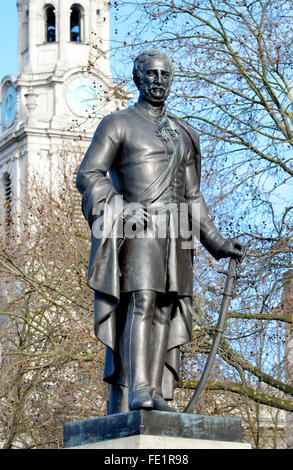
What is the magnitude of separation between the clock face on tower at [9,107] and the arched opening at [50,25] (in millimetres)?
3294

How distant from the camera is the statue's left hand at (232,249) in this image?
8.84 meters

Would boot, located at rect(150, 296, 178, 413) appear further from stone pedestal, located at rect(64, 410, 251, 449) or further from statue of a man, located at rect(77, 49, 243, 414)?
stone pedestal, located at rect(64, 410, 251, 449)

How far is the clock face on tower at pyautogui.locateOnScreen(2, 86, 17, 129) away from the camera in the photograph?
66.6 m

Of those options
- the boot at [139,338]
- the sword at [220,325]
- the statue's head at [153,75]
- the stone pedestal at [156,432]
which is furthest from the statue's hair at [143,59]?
the stone pedestal at [156,432]

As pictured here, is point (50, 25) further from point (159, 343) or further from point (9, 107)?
point (159, 343)

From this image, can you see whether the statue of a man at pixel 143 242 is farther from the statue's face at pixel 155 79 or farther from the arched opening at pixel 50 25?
the arched opening at pixel 50 25

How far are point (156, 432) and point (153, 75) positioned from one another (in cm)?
244

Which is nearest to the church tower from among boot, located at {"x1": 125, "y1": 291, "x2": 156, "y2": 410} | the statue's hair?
the statue's hair

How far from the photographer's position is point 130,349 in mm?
8281

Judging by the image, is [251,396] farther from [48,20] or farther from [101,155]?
[48,20]

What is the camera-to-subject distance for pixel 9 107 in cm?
6725

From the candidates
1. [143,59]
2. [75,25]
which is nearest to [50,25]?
[75,25]

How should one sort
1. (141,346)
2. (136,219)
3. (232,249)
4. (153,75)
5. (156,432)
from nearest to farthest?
(156,432), (141,346), (136,219), (153,75), (232,249)
